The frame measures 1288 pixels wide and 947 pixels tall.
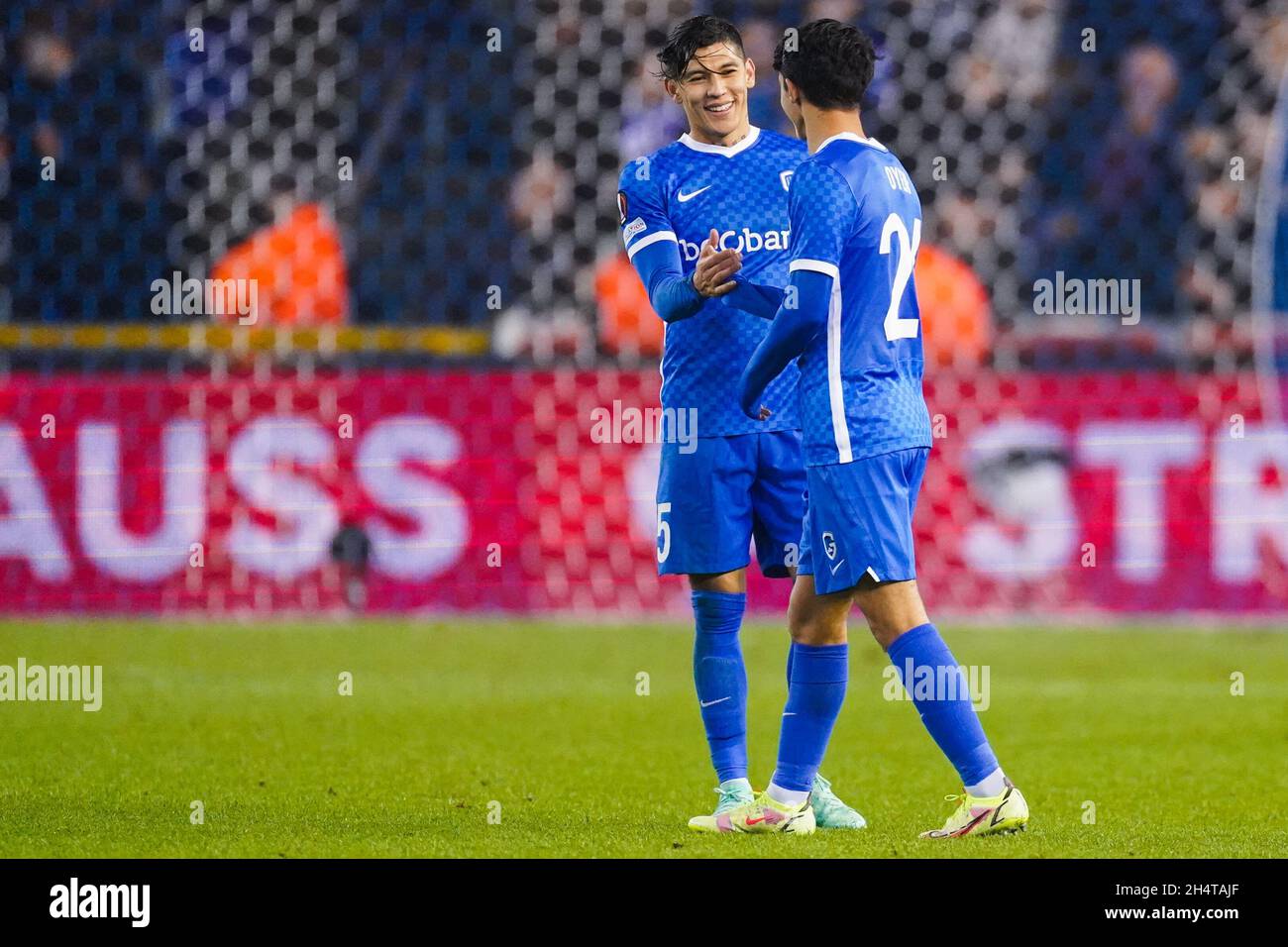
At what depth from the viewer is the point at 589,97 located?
489 inches

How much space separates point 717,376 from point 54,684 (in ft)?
11.7

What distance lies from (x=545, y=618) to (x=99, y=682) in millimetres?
2921

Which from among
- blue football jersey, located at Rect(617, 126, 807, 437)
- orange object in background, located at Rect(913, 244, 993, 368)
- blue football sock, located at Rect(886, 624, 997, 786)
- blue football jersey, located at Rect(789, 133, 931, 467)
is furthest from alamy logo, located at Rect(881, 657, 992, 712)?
orange object in background, located at Rect(913, 244, 993, 368)

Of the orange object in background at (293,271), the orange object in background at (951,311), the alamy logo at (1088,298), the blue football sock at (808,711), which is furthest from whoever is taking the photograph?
the alamy logo at (1088,298)

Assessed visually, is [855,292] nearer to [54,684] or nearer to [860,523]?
[860,523]

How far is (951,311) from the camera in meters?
11.5

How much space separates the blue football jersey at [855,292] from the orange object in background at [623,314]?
6.20 m

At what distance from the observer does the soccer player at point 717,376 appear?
5359mm

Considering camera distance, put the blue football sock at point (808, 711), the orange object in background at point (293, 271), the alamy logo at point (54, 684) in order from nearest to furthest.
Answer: the blue football sock at point (808, 711) < the alamy logo at point (54, 684) < the orange object in background at point (293, 271)

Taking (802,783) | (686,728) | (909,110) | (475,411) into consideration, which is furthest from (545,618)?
(802,783)

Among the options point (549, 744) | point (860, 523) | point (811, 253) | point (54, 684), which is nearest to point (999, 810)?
point (860, 523)

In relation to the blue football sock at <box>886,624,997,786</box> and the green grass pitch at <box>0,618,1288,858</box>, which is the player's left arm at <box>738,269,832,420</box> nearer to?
the blue football sock at <box>886,624,997,786</box>

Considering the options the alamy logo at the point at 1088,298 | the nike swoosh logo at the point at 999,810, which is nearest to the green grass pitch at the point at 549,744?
the nike swoosh logo at the point at 999,810
